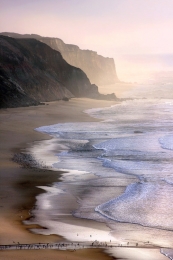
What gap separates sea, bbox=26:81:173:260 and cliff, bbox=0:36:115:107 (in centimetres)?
2830

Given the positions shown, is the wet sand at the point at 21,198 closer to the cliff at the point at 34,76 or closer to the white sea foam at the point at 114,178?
the white sea foam at the point at 114,178

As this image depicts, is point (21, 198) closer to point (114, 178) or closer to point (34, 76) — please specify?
point (114, 178)

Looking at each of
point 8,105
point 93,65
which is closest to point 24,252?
point 8,105

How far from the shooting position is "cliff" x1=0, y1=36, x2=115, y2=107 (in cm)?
6328

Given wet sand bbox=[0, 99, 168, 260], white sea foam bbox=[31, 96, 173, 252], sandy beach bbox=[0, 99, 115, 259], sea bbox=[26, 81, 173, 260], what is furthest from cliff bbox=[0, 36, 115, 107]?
sea bbox=[26, 81, 173, 260]

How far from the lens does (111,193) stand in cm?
1872

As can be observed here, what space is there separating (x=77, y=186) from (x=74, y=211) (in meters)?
3.91

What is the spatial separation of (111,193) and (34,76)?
60223 mm

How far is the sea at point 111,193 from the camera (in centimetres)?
1354

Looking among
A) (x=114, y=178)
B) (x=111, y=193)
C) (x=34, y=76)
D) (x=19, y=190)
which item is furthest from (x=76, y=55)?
(x=111, y=193)

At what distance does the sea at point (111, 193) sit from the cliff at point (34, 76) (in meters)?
28.3

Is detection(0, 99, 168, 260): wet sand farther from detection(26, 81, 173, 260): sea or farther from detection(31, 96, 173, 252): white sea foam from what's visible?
detection(31, 96, 173, 252): white sea foam

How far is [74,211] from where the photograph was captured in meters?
16.1

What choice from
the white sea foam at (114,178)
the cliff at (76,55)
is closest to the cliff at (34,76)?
the white sea foam at (114,178)
